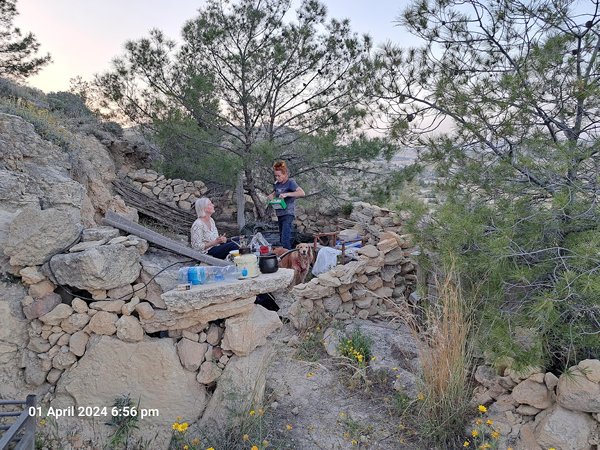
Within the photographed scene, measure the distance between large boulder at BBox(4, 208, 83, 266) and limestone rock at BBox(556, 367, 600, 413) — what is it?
10.1ft

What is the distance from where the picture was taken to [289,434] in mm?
2641

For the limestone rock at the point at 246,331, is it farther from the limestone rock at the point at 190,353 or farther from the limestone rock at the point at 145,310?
the limestone rock at the point at 145,310

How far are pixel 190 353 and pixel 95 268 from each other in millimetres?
810

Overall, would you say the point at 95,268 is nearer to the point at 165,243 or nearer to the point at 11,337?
the point at 165,243

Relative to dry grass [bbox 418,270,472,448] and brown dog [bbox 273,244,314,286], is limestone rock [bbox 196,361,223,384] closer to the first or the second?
dry grass [bbox 418,270,472,448]

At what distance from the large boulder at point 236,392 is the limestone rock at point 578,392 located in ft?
5.99

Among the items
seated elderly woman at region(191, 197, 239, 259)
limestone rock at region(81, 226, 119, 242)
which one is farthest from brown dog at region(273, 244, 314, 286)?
limestone rock at region(81, 226, 119, 242)

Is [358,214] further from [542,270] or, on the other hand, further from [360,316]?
[542,270]

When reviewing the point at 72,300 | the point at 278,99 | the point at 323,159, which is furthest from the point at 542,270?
the point at 278,99

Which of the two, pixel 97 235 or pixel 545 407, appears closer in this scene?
pixel 545 407

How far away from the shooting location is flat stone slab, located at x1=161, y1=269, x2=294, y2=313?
2488 mm

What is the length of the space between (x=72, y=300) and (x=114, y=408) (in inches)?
27.7

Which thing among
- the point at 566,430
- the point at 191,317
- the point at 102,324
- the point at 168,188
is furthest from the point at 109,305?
the point at 168,188

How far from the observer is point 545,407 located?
2.46 meters
